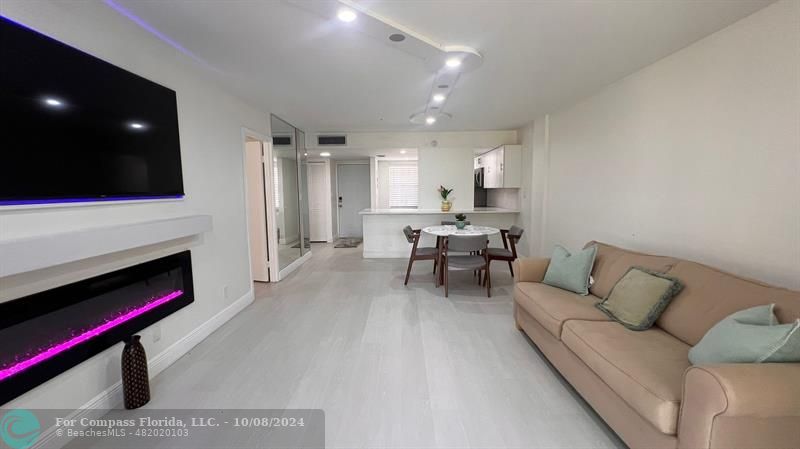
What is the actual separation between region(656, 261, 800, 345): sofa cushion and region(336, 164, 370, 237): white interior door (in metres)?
7.06

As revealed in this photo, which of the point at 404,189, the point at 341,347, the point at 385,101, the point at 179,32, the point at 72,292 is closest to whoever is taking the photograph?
the point at 72,292

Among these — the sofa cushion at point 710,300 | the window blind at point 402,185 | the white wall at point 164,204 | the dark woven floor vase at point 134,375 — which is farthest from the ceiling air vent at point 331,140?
the sofa cushion at point 710,300

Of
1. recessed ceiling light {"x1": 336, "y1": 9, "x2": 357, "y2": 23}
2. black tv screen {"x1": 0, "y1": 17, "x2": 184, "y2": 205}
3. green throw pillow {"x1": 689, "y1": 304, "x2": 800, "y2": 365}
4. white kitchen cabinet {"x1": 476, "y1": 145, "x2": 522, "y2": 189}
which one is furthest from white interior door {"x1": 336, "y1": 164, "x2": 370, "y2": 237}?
green throw pillow {"x1": 689, "y1": 304, "x2": 800, "y2": 365}

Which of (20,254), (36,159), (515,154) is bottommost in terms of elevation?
(20,254)

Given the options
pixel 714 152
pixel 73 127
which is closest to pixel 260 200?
pixel 73 127

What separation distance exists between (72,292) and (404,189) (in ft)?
23.5

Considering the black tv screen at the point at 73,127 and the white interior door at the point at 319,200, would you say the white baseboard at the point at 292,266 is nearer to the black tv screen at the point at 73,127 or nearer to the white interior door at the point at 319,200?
the white interior door at the point at 319,200

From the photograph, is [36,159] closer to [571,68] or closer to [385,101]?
[385,101]

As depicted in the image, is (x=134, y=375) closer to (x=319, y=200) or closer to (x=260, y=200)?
(x=260, y=200)

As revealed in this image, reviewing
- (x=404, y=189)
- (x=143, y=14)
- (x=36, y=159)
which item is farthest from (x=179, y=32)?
(x=404, y=189)

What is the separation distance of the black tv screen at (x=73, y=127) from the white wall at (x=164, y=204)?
0.09m

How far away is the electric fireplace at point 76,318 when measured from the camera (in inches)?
56.7

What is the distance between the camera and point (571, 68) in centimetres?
289

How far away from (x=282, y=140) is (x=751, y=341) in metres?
5.43
